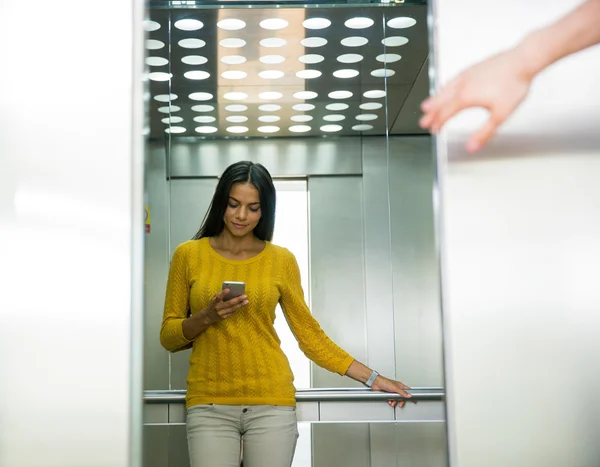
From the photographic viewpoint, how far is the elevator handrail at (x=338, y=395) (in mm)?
3201

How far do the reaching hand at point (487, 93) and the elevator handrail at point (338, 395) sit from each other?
148cm

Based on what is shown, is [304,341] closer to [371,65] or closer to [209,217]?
[209,217]

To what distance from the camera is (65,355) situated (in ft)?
6.76

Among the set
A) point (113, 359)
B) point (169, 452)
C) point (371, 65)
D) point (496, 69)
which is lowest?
point (169, 452)

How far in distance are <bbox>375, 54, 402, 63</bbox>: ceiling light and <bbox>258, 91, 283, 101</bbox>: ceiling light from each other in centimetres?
75

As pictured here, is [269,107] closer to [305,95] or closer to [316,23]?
[305,95]

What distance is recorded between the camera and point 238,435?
107 inches

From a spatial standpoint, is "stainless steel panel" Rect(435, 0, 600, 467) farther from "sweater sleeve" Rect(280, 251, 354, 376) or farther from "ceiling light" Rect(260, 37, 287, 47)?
"ceiling light" Rect(260, 37, 287, 47)

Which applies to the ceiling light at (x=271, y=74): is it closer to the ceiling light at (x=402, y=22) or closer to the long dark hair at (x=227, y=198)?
the ceiling light at (x=402, y=22)

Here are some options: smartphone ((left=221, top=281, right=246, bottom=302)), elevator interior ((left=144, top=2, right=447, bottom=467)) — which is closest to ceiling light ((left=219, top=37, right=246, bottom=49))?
elevator interior ((left=144, top=2, right=447, bottom=467))

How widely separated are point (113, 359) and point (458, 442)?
957mm

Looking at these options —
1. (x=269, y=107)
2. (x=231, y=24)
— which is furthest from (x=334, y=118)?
(x=231, y=24)

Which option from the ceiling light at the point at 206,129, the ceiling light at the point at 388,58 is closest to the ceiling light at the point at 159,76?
the ceiling light at the point at 206,129

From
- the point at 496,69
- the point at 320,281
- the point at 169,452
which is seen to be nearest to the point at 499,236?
the point at 496,69
